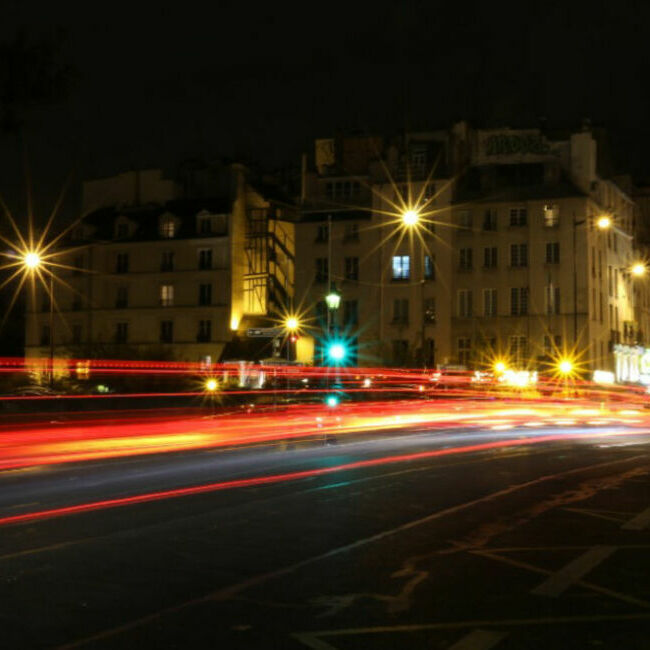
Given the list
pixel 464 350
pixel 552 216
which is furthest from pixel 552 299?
pixel 464 350

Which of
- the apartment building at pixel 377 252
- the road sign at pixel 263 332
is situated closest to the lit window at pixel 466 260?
the apartment building at pixel 377 252

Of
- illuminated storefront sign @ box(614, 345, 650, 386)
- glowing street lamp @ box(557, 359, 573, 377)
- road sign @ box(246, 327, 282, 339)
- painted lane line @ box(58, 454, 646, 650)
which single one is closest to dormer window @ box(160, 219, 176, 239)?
road sign @ box(246, 327, 282, 339)

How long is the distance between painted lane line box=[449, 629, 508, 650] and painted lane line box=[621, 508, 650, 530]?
497 cm

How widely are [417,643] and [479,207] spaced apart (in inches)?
2654

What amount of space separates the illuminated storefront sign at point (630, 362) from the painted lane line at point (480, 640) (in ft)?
219

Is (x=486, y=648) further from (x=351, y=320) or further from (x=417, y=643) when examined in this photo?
(x=351, y=320)

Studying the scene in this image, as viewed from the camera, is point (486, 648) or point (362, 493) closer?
point (486, 648)

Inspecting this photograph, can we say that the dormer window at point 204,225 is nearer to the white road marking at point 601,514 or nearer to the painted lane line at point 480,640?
the white road marking at point 601,514

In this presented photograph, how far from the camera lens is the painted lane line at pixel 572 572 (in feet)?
27.1

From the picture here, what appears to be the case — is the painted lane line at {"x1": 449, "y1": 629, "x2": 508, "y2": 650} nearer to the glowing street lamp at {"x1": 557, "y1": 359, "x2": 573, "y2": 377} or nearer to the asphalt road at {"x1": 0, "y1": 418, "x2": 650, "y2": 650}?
the asphalt road at {"x1": 0, "y1": 418, "x2": 650, "y2": 650}

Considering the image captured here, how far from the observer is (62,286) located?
8162cm

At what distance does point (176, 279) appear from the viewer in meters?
77.9

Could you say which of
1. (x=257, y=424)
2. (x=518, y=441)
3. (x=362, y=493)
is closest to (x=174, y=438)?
(x=257, y=424)

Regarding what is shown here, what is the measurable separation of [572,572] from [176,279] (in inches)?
2776
